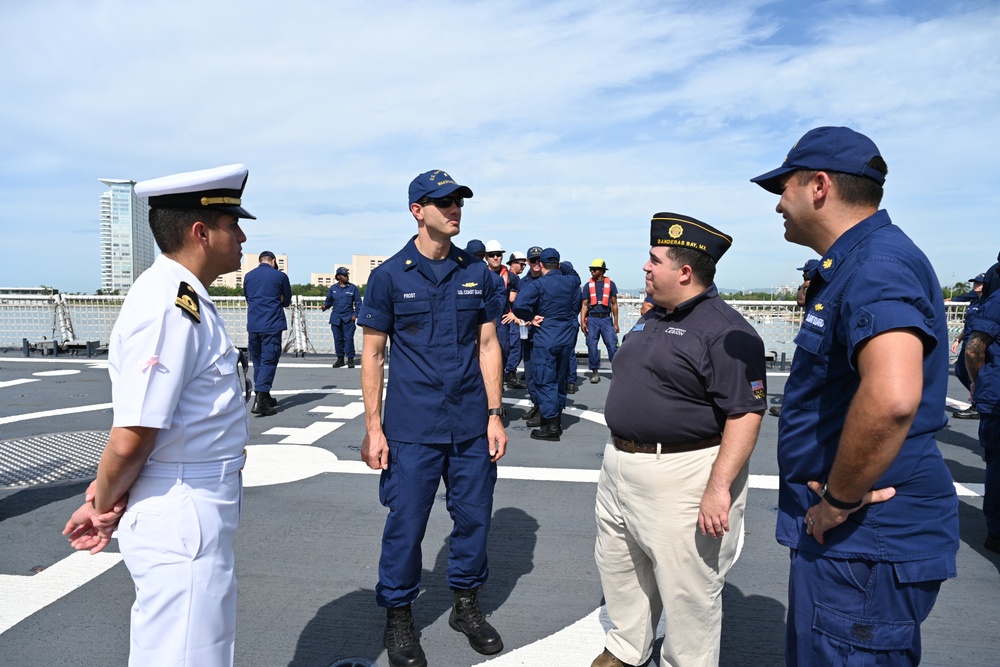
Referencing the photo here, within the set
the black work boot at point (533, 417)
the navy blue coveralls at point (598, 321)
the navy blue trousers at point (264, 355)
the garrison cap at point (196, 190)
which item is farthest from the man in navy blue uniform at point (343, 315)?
the garrison cap at point (196, 190)

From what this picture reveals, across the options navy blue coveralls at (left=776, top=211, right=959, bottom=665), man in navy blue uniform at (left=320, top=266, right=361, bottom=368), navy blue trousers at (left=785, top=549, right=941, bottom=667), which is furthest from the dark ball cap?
man in navy blue uniform at (left=320, top=266, right=361, bottom=368)

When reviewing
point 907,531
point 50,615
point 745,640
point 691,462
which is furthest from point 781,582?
point 50,615

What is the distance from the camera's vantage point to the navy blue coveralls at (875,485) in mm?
1716

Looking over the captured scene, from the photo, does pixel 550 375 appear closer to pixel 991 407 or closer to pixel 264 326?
pixel 264 326

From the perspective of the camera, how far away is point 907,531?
5.77 ft

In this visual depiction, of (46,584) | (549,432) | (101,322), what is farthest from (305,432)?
(101,322)

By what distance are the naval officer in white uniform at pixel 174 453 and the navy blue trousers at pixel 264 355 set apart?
630 cm

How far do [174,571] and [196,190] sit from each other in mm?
1075

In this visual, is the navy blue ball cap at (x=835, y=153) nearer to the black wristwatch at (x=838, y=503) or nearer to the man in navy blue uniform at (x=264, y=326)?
the black wristwatch at (x=838, y=503)

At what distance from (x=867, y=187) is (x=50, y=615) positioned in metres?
3.90

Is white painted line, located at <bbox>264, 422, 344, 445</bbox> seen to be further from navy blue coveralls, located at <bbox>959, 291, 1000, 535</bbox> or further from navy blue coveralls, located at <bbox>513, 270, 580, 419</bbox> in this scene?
navy blue coveralls, located at <bbox>959, 291, 1000, 535</bbox>

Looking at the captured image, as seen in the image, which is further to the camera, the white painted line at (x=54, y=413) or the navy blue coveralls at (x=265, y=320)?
the navy blue coveralls at (x=265, y=320)

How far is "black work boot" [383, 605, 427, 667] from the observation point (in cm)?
271

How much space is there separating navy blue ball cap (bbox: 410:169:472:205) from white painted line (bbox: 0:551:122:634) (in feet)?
8.89
